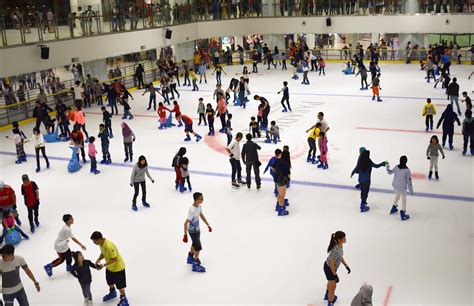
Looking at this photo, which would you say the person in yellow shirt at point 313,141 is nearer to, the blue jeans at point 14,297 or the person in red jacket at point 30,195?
the person in red jacket at point 30,195

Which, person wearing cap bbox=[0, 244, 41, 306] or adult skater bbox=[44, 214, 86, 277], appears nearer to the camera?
person wearing cap bbox=[0, 244, 41, 306]

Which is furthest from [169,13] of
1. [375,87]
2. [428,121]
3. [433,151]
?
[433,151]

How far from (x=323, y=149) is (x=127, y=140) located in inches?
214

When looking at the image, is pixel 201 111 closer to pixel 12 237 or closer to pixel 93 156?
pixel 93 156

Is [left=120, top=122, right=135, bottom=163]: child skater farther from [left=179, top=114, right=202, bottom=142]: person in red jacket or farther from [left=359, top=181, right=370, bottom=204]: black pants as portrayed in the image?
[left=359, top=181, right=370, bottom=204]: black pants

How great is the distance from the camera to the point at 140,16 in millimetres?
29469

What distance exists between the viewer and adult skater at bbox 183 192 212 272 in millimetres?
8938

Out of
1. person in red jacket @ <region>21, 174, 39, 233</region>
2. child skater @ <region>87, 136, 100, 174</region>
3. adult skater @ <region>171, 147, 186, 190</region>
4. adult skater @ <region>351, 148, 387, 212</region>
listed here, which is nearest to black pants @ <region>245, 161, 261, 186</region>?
adult skater @ <region>171, 147, 186, 190</region>

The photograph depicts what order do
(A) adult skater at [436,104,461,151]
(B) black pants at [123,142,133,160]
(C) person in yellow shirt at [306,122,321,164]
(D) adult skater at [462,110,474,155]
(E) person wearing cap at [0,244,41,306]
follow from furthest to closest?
(B) black pants at [123,142,133,160]
(A) adult skater at [436,104,461,151]
(D) adult skater at [462,110,474,155]
(C) person in yellow shirt at [306,122,321,164]
(E) person wearing cap at [0,244,41,306]

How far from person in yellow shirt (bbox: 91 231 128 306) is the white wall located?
15.0 m

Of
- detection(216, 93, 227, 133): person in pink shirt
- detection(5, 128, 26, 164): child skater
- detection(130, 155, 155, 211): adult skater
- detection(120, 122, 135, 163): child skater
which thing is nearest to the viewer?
detection(130, 155, 155, 211): adult skater

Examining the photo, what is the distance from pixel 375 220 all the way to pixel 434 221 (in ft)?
3.80

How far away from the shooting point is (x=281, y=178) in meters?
11.4

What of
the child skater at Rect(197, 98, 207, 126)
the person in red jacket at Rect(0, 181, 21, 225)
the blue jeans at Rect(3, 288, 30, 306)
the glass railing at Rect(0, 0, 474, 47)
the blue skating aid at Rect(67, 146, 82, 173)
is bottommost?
the blue jeans at Rect(3, 288, 30, 306)
